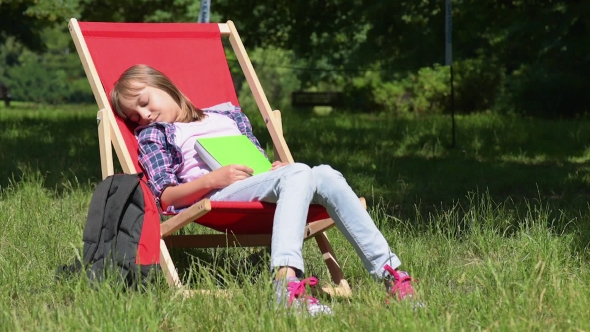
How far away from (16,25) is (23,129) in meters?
10.8

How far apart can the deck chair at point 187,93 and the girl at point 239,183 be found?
0.09 m

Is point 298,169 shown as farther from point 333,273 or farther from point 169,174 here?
point 169,174

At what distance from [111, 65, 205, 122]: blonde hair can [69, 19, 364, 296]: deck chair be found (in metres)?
0.06

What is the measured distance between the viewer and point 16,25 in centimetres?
1984

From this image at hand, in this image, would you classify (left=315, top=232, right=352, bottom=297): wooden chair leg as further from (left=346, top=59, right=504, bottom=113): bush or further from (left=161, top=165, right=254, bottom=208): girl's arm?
(left=346, top=59, right=504, bottom=113): bush

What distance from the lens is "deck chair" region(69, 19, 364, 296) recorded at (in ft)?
11.1

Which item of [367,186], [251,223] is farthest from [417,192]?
[251,223]

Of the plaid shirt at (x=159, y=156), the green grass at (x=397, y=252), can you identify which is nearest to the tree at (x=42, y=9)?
the green grass at (x=397, y=252)

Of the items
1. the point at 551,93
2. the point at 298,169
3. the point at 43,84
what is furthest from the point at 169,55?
the point at 43,84

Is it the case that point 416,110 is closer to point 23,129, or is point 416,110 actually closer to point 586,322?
point 23,129

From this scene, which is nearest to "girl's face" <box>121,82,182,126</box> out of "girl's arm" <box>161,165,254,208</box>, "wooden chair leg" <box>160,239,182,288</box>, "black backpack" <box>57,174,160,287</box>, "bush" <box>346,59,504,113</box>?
"girl's arm" <box>161,165,254,208</box>

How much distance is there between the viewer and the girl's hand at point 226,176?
11.5ft

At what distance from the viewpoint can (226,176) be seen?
A: 3.50 metres

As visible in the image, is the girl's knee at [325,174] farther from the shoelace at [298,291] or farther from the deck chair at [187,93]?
the shoelace at [298,291]
